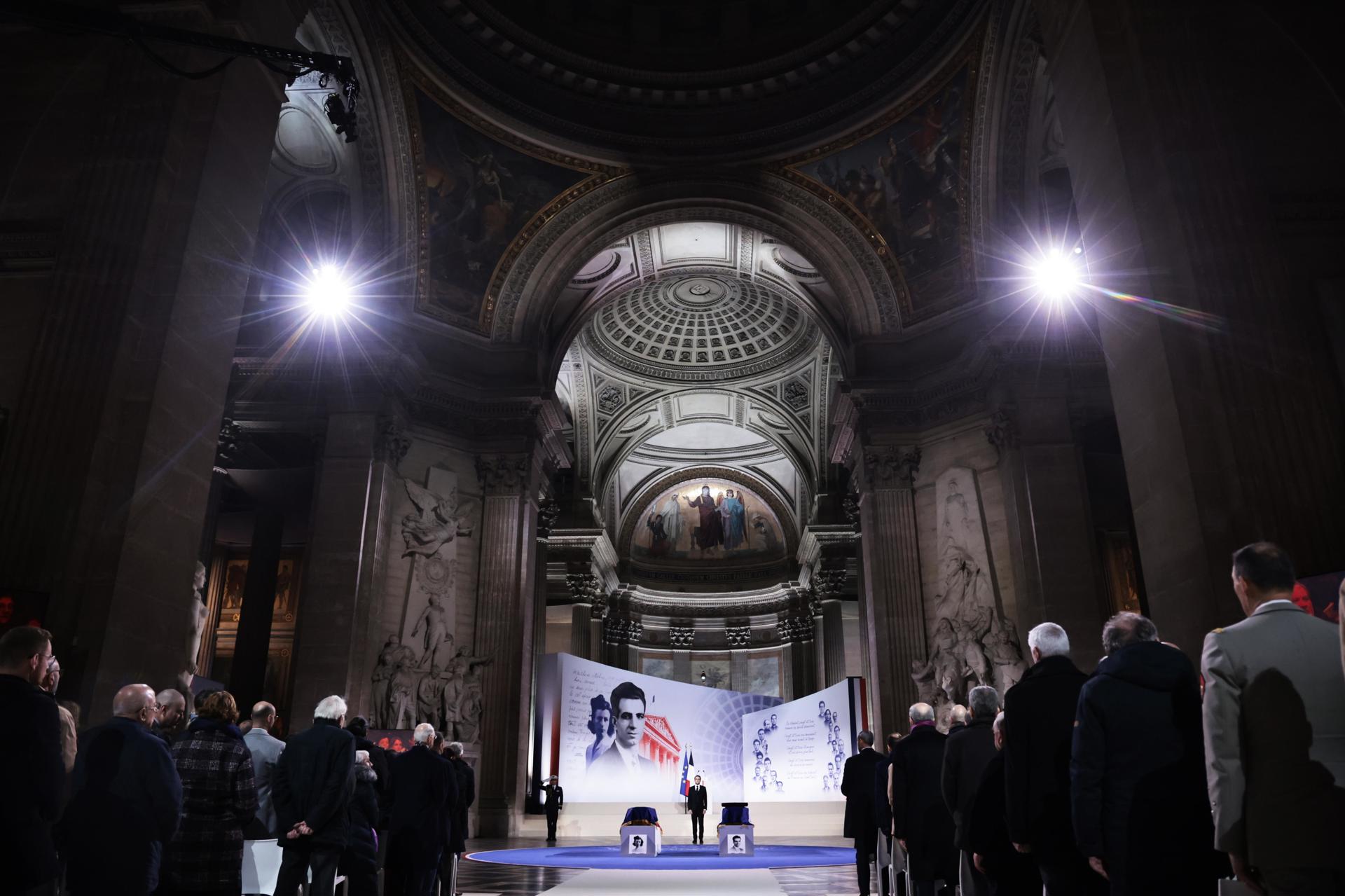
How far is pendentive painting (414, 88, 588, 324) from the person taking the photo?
17391mm

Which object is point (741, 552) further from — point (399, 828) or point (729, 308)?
point (399, 828)

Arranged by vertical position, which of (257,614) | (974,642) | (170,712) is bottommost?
(170,712)

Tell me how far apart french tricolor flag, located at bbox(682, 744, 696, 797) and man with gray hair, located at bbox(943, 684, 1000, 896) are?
1443cm

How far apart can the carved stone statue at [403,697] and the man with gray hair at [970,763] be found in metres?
11.7

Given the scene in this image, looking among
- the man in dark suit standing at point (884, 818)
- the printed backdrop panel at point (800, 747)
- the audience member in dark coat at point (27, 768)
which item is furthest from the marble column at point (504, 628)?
the audience member in dark coat at point (27, 768)

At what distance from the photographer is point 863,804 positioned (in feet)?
25.7

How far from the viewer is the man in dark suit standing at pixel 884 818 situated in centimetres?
686

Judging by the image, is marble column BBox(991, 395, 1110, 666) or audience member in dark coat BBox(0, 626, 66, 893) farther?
marble column BBox(991, 395, 1110, 666)

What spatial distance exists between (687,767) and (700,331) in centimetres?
1355

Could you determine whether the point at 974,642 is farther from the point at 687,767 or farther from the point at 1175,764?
the point at 1175,764

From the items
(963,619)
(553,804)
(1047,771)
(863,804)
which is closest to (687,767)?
(553,804)

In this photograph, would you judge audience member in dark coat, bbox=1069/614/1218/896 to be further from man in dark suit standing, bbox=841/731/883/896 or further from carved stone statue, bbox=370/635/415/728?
carved stone statue, bbox=370/635/415/728

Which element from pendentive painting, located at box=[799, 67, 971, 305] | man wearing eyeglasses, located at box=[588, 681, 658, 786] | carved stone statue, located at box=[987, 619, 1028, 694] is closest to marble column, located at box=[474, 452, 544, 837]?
man wearing eyeglasses, located at box=[588, 681, 658, 786]

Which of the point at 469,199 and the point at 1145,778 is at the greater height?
the point at 469,199
